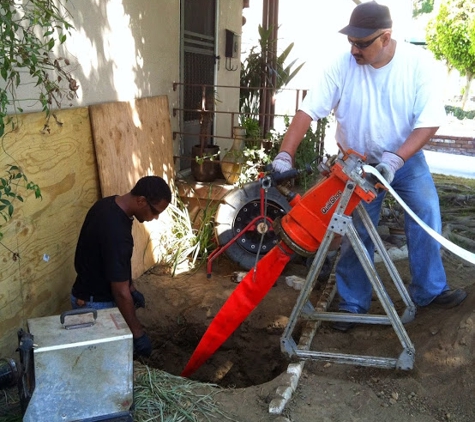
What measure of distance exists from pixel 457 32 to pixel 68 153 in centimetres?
1848

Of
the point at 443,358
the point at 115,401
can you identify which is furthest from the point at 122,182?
the point at 443,358

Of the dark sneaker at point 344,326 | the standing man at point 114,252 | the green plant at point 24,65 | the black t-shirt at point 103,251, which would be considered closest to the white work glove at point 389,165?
the dark sneaker at point 344,326

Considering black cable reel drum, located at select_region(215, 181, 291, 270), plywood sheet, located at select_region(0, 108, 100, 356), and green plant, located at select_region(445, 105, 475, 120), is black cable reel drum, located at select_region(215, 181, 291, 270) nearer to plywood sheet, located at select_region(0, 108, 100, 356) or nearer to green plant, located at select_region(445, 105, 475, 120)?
plywood sheet, located at select_region(0, 108, 100, 356)

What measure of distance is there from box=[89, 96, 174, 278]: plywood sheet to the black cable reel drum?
622 millimetres

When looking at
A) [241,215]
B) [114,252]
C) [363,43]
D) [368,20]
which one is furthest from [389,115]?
[241,215]

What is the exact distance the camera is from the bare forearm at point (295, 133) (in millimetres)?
3428

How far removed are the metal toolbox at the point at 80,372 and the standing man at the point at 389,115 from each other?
141 cm

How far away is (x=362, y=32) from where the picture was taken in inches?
123

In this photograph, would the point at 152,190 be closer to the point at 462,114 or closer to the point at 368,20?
the point at 368,20

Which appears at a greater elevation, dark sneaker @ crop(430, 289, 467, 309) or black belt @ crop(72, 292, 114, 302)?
dark sneaker @ crop(430, 289, 467, 309)

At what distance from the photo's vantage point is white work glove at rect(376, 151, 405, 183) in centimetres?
293

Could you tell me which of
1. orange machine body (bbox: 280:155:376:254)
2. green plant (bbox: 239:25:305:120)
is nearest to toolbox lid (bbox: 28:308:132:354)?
orange machine body (bbox: 280:155:376:254)

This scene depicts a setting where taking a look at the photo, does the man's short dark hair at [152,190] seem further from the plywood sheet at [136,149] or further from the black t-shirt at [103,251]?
the plywood sheet at [136,149]

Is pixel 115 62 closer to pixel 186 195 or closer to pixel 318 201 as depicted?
pixel 186 195
